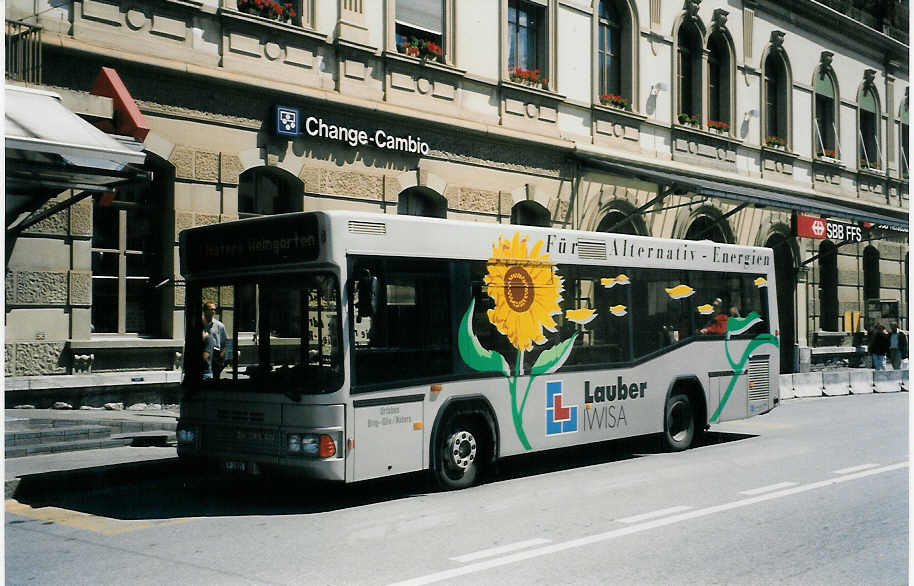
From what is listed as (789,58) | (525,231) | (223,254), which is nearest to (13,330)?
(223,254)

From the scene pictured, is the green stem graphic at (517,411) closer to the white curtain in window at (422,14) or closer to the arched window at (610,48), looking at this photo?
the white curtain in window at (422,14)

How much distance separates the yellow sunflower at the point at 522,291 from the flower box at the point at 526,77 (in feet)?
34.3

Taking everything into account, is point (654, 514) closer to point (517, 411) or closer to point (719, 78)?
point (517, 411)

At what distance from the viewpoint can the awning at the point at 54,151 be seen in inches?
426

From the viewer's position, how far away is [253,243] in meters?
9.82

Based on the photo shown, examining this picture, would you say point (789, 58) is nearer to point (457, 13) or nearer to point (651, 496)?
point (457, 13)

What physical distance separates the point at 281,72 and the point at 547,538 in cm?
1107

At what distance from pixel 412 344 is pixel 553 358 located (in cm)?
227

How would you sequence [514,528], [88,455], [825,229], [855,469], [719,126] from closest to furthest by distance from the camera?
[514,528], [855,469], [88,455], [719,126], [825,229]

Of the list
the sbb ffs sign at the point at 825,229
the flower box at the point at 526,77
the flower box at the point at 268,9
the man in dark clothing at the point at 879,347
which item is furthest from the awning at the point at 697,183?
the flower box at the point at 268,9

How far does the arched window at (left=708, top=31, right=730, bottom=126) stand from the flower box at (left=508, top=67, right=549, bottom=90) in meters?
7.71

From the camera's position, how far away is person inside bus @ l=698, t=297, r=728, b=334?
1403cm

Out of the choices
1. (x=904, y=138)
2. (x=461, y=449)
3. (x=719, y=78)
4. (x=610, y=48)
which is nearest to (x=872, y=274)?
(x=904, y=138)

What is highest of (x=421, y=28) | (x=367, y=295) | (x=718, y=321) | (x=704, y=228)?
(x=421, y=28)
